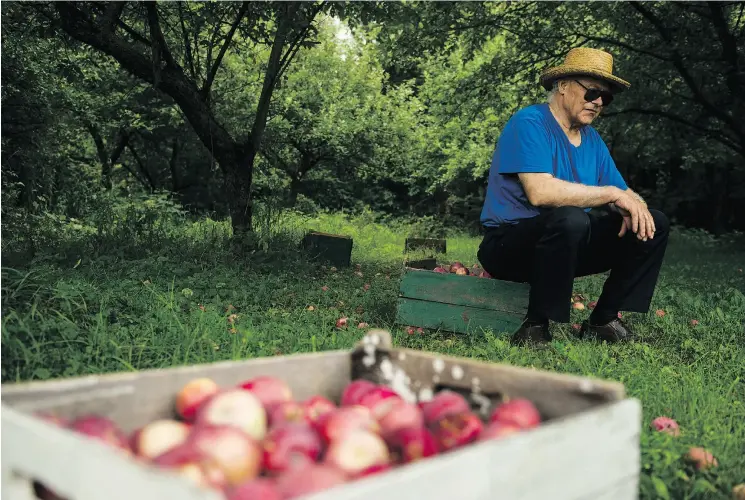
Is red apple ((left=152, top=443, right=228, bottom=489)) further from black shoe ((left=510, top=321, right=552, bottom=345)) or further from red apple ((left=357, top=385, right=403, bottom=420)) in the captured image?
black shoe ((left=510, top=321, right=552, bottom=345))

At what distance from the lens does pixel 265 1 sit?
7609 millimetres

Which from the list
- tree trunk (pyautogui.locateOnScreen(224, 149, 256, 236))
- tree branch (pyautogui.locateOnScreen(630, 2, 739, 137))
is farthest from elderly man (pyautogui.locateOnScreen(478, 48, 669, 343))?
tree branch (pyautogui.locateOnScreen(630, 2, 739, 137))

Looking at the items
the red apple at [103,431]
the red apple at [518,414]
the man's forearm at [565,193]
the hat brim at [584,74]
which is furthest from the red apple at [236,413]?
the hat brim at [584,74]

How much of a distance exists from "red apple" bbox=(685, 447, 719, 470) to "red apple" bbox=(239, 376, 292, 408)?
1.39m

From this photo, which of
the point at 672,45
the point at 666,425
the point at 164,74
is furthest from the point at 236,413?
the point at 672,45

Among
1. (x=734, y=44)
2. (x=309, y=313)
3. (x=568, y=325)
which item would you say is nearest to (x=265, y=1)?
(x=309, y=313)

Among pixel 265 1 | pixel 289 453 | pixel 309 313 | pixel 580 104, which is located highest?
pixel 265 1

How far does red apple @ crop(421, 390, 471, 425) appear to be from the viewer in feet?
4.72

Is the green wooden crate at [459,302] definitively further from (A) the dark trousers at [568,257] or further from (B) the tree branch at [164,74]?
(B) the tree branch at [164,74]

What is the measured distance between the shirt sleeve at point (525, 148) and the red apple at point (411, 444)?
8.83 feet

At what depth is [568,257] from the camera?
145 inches

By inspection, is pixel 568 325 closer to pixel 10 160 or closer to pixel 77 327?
pixel 77 327

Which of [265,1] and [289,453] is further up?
[265,1]

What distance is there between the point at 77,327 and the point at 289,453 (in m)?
2.25
